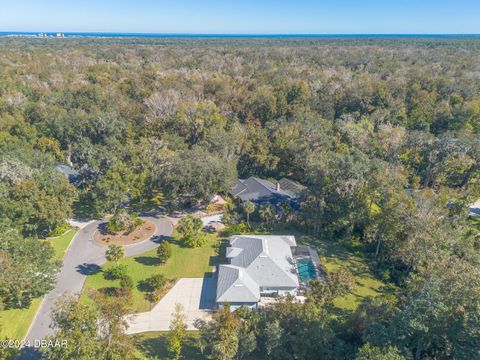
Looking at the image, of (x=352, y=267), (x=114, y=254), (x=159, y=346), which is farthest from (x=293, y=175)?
(x=159, y=346)

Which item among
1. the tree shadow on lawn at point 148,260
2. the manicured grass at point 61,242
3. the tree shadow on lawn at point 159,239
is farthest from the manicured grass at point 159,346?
the manicured grass at point 61,242

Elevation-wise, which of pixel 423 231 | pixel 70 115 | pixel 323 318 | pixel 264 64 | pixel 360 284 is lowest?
pixel 360 284

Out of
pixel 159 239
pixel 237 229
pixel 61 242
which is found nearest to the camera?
pixel 61 242

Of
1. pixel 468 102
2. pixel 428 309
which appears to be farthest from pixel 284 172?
pixel 468 102

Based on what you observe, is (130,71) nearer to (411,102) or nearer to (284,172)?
(284,172)

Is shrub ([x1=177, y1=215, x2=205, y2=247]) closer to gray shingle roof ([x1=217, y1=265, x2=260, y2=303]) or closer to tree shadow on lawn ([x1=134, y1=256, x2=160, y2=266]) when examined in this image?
tree shadow on lawn ([x1=134, y1=256, x2=160, y2=266])

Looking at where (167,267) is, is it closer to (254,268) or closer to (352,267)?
(254,268)
